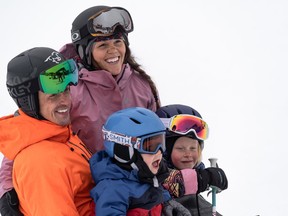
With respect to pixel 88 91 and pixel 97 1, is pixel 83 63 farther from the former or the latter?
A: pixel 97 1

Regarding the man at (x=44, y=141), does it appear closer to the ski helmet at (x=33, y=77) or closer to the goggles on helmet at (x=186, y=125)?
the ski helmet at (x=33, y=77)

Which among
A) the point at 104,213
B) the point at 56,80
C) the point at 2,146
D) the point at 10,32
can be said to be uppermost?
the point at 56,80

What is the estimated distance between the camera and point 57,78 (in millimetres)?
2973

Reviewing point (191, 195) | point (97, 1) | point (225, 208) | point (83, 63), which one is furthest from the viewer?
point (97, 1)

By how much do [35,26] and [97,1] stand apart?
75.6 inches

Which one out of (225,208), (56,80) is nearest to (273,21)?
(225,208)

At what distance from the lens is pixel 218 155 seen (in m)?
8.03

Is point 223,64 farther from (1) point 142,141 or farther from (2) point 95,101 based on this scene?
(1) point 142,141

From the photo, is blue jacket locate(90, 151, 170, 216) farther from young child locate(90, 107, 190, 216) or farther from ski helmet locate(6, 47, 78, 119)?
ski helmet locate(6, 47, 78, 119)

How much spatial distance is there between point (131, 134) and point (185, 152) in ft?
2.95

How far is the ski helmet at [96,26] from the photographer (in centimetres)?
368

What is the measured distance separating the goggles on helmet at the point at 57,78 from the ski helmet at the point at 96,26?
64 centimetres

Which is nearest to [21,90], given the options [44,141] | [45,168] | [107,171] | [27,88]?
[27,88]

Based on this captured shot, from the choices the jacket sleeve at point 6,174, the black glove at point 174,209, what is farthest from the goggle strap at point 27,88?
the black glove at point 174,209
